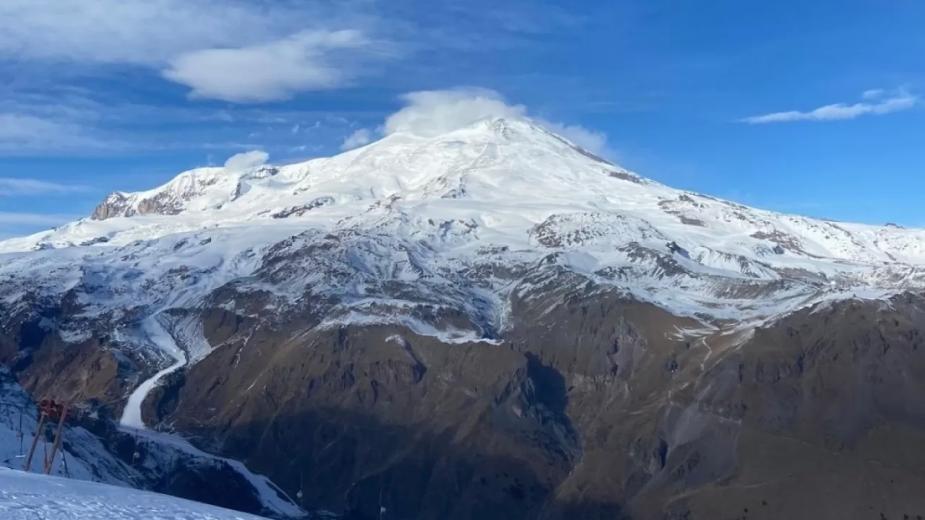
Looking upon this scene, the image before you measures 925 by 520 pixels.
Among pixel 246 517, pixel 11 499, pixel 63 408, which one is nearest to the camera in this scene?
pixel 11 499

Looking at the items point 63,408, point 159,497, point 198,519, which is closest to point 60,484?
point 159,497

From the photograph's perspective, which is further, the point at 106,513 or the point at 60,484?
the point at 60,484

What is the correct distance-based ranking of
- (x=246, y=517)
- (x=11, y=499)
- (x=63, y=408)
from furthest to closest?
(x=63, y=408), (x=246, y=517), (x=11, y=499)

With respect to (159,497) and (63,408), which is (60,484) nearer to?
(159,497)

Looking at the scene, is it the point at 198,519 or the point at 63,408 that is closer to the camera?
the point at 198,519

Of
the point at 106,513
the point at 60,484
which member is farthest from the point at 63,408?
the point at 106,513

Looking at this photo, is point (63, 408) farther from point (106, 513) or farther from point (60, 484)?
point (106, 513)
